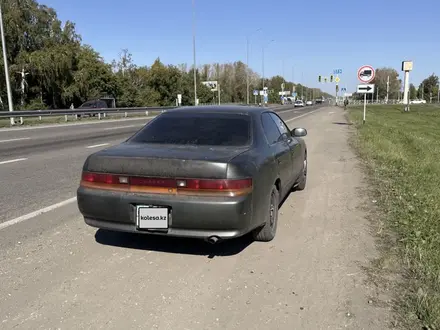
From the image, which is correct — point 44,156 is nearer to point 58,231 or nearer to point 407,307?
point 58,231

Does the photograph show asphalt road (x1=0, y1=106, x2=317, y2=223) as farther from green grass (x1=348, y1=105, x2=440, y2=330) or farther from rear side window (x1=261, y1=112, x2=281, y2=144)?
green grass (x1=348, y1=105, x2=440, y2=330)

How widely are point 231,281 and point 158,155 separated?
137 cm

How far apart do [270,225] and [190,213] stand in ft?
4.05

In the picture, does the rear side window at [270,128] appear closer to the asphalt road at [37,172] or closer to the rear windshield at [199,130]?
the rear windshield at [199,130]

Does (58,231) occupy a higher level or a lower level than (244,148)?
lower

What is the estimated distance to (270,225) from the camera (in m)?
4.74

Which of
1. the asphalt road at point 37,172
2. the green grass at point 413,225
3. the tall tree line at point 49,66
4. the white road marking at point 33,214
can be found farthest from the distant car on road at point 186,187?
the tall tree line at point 49,66

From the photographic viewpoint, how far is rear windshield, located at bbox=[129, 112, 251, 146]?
15.4ft

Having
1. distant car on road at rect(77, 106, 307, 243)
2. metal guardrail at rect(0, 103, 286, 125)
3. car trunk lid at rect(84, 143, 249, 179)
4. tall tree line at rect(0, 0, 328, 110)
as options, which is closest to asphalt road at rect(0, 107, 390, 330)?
distant car on road at rect(77, 106, 307, 243)

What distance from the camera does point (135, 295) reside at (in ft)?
11.6

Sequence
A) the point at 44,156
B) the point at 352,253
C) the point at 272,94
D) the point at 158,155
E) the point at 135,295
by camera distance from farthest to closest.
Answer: the point at 272,94 < the point at 44,156 < the point at 352,253 < the point at 158,155 < the point at 135,295

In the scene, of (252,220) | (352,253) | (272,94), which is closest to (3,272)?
(252,220)

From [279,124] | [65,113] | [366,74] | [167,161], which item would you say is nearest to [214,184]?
[167,161]

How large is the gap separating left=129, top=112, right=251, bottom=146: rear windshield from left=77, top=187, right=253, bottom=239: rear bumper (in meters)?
0.90
